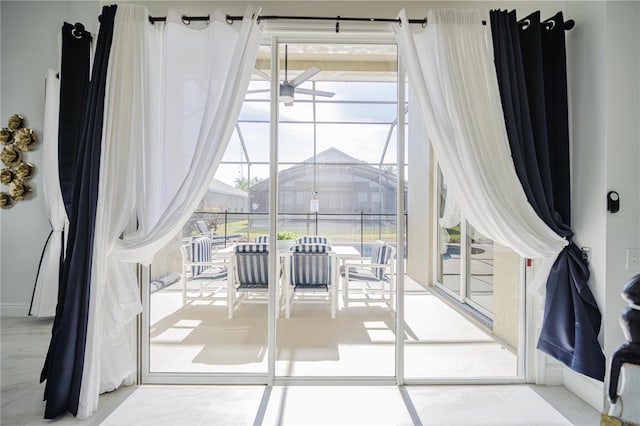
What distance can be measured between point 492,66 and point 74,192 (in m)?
2.72

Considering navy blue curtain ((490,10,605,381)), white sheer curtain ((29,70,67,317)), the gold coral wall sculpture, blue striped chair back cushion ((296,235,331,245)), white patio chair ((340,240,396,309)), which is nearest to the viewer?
navy blue curtain ((490,10,605,381))

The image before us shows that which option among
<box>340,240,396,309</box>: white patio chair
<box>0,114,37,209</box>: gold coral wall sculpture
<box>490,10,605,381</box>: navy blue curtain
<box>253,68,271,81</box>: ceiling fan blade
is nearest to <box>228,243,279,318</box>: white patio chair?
<box>340,240,396,309</box>: white patio chair

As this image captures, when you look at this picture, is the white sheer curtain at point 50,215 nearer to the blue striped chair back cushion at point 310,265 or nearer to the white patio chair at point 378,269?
the blue striped chair back cushion at point 310,265

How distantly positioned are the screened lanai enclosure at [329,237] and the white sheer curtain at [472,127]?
33 centimetres

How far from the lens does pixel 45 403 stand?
2.10 m

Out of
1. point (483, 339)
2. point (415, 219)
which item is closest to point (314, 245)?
point (415, 219)

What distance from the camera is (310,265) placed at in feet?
9.25

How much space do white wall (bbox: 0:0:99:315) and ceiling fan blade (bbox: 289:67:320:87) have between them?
3052 mm

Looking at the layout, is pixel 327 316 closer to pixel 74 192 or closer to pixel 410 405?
pixel 410 405

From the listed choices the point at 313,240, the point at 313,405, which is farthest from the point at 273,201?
the point at 313,405

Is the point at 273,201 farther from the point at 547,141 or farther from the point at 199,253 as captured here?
the point at 547,141

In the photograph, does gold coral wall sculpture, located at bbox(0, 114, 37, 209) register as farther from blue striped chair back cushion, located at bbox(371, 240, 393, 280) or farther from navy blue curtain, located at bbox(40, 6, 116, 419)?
blue striped chair back cushion, located at bbox(371, 240, 393, 280)

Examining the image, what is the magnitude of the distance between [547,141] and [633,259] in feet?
2.81

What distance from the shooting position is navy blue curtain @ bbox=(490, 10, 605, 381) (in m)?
2.07
